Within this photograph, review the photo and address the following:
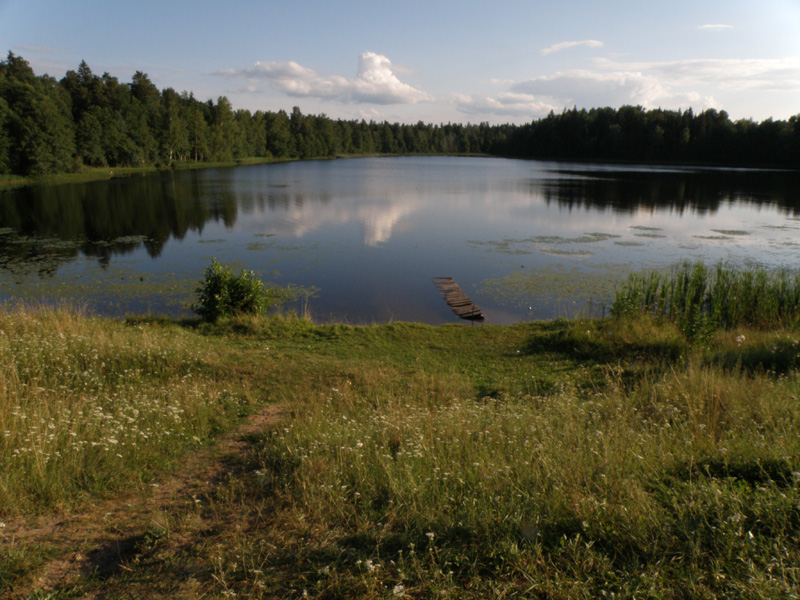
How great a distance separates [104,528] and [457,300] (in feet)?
45.8

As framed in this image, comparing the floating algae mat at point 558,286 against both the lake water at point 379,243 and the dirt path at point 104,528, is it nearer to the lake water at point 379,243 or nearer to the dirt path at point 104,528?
the lake water at point 379,243

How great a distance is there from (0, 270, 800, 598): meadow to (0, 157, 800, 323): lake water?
9162mm

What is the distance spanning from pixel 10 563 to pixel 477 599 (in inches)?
127

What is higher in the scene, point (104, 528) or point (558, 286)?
point (104, 528)

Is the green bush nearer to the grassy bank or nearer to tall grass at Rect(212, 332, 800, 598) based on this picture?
the grassy bank

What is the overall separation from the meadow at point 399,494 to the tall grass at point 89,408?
36mm

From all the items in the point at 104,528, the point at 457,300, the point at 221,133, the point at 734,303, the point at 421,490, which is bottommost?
the point at 457,300

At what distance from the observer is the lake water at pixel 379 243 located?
17.6 m

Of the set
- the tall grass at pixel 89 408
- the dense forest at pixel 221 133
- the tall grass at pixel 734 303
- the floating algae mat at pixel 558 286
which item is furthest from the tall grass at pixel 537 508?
the dense forest at pixel 221 133

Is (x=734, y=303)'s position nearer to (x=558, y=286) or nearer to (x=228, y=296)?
(x=558, y=286)

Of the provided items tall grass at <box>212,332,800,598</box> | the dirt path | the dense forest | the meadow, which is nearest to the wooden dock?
the meadow

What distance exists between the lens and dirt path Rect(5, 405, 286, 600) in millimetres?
3471

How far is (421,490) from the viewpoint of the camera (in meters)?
4.28

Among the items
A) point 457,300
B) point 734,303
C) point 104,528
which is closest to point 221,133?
point 457,300
